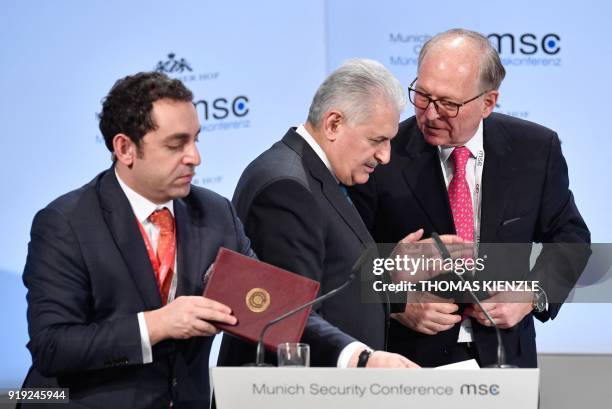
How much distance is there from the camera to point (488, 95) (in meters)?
3.68

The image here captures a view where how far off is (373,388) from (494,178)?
1.42 metres

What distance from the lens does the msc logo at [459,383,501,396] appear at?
8.00 ft

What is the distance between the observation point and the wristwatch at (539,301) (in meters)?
3.60

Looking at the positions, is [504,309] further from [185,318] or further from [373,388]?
[185,318]

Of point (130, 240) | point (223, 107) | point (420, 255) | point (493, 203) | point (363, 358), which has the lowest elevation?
point (363, 358)

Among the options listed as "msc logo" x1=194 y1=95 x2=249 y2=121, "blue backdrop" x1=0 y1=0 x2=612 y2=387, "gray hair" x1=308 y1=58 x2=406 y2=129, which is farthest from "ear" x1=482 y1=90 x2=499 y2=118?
"msc logo" x1=194 y1=95 x2=249 y2=121

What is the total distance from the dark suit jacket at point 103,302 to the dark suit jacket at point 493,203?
0.94 meters

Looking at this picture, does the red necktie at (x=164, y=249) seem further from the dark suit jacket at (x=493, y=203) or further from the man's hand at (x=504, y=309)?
the man's hand at (x=504, y=309)

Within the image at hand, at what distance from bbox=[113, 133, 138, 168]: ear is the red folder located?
407 millimetres

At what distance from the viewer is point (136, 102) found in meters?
2.86

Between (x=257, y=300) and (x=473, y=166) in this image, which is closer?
(x=257, y=300)

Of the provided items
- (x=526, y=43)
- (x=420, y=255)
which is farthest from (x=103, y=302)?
(x=526, y=43)

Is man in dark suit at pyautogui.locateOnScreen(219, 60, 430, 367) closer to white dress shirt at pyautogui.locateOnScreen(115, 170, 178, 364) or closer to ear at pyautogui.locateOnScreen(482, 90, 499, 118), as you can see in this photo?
white dress shirt at pyautogui.locateOnScreen(115, 170, 178, 364)

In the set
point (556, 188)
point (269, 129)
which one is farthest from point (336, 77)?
point (269, 129)
